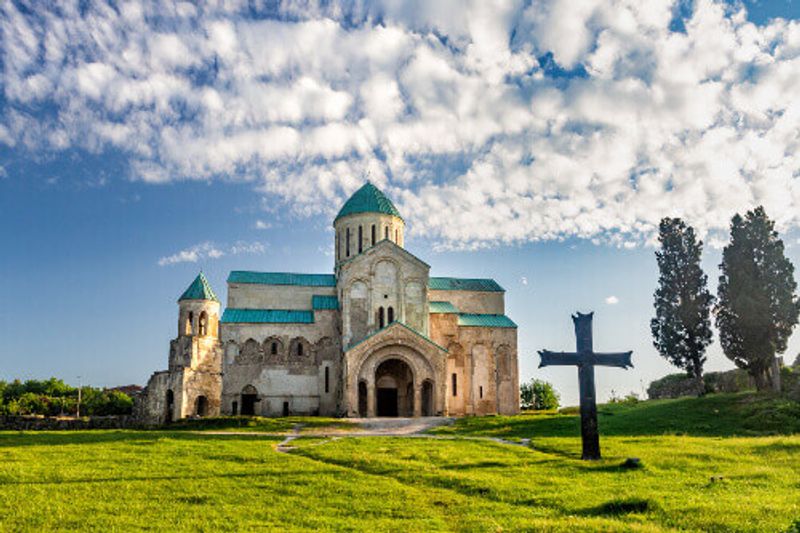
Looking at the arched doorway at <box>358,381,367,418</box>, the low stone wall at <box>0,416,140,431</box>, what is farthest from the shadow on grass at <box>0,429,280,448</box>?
the arched doorway at <box>358,381,367,418</box>

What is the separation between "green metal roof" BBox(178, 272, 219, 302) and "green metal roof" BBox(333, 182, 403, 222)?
9963mm

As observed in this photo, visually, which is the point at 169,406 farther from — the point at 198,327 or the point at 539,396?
the point at 539,396

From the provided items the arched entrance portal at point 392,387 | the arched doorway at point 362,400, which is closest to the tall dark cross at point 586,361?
the arched doorway at point 362,400

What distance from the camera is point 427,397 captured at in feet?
117

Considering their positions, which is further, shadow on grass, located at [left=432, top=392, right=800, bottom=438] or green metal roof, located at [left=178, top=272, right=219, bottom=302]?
green metal roof, located at [left=178, top=272, right=219, bottom=302]

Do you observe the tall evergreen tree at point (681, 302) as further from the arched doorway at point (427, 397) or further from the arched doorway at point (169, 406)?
the arched doorway at point (169, 406)

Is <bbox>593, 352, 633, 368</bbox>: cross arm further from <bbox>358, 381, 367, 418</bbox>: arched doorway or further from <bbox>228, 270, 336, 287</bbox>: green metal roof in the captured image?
<bbox>228, 270, 336, 287</bbox>: green metal roof

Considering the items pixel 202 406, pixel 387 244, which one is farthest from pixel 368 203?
pixel 202 406

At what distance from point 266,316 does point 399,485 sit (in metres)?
26.5

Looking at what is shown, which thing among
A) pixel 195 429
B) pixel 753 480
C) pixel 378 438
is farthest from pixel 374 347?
pixel 753 480

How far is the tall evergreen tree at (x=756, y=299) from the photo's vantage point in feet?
99.3

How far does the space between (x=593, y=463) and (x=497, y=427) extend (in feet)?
35.4

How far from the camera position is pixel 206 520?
963cm

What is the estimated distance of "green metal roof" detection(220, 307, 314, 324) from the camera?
37.0 metres
